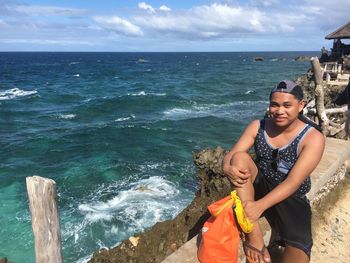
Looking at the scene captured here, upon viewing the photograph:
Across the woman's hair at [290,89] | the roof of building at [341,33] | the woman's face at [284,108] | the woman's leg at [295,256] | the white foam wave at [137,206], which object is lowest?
the white foam wave at [137,206]

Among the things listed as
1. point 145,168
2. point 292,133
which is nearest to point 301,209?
point 292,133

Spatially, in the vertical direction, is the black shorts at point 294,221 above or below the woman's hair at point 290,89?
below

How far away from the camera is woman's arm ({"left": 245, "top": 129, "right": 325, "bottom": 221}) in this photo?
351cm

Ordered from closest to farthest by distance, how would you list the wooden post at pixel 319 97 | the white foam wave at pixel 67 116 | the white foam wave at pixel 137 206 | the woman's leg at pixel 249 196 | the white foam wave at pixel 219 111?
1. the woman's leg at pixel 249 196
2. the wooden post at pixel 319 97
3. the white foam wave at pixel 137 206
4. the white foam wave at pixel 219 111
5. the white foam wave at pixel 67 116

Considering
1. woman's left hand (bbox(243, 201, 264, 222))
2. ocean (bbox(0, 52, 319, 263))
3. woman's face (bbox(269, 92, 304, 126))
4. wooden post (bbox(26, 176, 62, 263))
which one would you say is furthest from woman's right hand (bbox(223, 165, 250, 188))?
ocean (bbox(0, 52, 319, 263))

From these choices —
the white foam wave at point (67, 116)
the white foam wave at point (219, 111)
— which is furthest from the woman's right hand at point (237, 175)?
the white foam wave at point (67, 116)

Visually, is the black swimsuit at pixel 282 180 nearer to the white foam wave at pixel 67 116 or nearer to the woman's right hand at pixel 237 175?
the woman's right hand at pixel 237 175

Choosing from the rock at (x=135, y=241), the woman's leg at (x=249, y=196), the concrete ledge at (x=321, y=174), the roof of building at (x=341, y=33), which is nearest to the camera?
the woman's leg at (x=249, y=196)

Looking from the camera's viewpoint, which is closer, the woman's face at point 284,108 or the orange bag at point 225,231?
the orange bag at point 225,231

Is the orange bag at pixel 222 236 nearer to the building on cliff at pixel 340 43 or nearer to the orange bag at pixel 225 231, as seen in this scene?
the orange bag at pixel 225 231

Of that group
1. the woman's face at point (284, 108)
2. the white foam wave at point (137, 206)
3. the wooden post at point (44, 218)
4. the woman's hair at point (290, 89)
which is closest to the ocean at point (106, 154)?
the white foam wave at point (137, 206)

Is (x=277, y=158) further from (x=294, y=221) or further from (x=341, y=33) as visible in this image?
(x=341, y=33)

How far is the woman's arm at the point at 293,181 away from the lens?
351 cm

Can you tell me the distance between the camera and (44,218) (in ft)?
13.1
